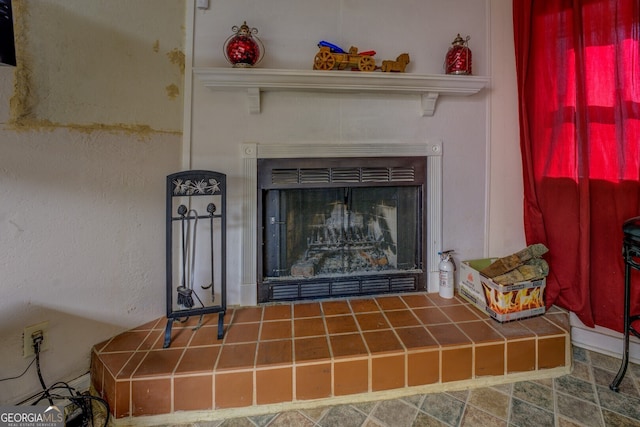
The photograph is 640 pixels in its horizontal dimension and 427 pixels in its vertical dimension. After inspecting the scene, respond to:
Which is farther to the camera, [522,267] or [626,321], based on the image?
[522,267]

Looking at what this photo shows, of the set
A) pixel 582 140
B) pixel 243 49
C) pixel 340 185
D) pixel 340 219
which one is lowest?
pixel 340 219

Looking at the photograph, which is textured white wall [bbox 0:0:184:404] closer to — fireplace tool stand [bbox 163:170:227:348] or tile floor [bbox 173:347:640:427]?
fireplace tool stand [bbox 163:170:227:348]

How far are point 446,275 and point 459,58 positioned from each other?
4.03 feet

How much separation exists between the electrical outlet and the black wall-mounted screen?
38.7 inches

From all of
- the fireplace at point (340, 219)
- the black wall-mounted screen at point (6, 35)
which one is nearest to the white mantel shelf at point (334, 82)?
the fireplace at point (340, 219)

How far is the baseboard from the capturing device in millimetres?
1401

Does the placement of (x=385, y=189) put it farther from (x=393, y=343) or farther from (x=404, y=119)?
(x=393, y=343)

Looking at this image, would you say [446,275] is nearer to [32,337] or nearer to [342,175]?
[342,175]

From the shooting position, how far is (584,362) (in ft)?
4.65

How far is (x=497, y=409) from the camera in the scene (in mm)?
1152

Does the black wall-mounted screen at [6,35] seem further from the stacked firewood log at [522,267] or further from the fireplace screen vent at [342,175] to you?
the stacked firewood log at [522,267]

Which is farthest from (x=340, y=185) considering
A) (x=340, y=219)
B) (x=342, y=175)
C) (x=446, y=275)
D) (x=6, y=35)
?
(x=6, y=35)

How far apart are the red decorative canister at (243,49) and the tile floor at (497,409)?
5.27ft

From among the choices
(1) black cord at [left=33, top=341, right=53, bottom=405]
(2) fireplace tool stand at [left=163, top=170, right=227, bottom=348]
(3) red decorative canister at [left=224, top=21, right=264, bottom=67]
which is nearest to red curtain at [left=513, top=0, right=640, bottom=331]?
(3) red decorative canister at [left=224, top=21, right=264, bottom=67]
